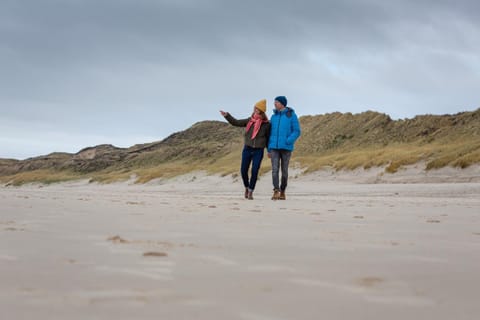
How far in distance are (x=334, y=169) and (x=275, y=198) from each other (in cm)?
1476

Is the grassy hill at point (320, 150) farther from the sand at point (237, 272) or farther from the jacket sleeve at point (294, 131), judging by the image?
the sand at point (237, 272)

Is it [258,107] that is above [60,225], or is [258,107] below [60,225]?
above

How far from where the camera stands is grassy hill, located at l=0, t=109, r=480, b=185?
68.8 ft

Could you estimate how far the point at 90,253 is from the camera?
2129 mm

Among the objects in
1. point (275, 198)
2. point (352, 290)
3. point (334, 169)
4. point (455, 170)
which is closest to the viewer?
point (352, 290)

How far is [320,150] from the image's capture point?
44.2 metres

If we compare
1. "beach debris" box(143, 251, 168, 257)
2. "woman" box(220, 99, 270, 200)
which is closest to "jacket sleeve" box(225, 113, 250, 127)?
"woman" box(220, 99, 270, 200)

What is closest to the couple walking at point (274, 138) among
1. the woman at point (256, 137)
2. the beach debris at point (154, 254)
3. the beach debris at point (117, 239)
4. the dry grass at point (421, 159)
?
the woman at point (256, 137)

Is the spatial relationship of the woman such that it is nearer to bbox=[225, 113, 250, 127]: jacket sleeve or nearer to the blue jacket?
bbox=[225, 113, 250, 127]: jacket sleeve

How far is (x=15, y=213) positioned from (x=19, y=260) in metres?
2.38

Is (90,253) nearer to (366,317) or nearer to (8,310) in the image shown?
(8,310)

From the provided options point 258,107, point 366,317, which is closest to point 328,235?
point 366,317

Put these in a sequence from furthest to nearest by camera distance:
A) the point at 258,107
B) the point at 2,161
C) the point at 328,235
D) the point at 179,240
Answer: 1. the point at 2,161
2. the point at 258,107
3. the point at 328,235
4. the point at 179,240

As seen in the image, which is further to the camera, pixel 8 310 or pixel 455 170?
pixel 455 170
